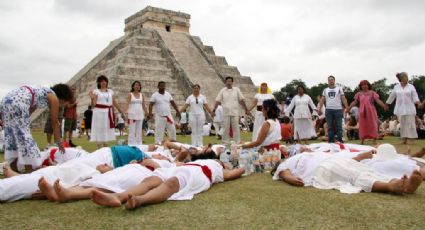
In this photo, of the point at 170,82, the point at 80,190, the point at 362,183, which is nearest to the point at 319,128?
the point at 362,183

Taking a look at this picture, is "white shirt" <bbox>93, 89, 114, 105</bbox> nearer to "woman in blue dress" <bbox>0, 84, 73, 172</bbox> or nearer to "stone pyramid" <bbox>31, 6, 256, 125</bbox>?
"woman in blue dress" <bbox>0, 84, 73, 172</bbox>

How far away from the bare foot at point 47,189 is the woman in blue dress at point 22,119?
62.8 inches

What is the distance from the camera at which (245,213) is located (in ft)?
11.6

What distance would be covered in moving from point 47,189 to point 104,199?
30.8 inches

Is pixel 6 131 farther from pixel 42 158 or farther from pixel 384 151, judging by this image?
pixel 384 151

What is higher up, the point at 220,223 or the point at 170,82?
the point at 170,82

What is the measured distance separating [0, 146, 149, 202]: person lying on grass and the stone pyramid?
1778 centimetres

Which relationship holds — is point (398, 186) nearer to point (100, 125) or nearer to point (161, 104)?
point (100, 125)

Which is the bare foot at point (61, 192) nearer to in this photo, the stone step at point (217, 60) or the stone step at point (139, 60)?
the stone step at point (139, 60)

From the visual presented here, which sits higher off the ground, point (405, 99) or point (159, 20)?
point (159, 20)

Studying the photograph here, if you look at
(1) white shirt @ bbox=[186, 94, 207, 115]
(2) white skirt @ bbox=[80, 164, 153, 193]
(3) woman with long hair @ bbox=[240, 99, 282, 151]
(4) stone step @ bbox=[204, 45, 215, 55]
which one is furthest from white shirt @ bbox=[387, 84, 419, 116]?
(4) stone step @ bbox=[204, 45, 215, 55]

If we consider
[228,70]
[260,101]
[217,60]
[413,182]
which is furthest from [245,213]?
[217,60]

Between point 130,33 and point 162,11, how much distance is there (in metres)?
3.08

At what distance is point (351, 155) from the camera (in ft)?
18.0
